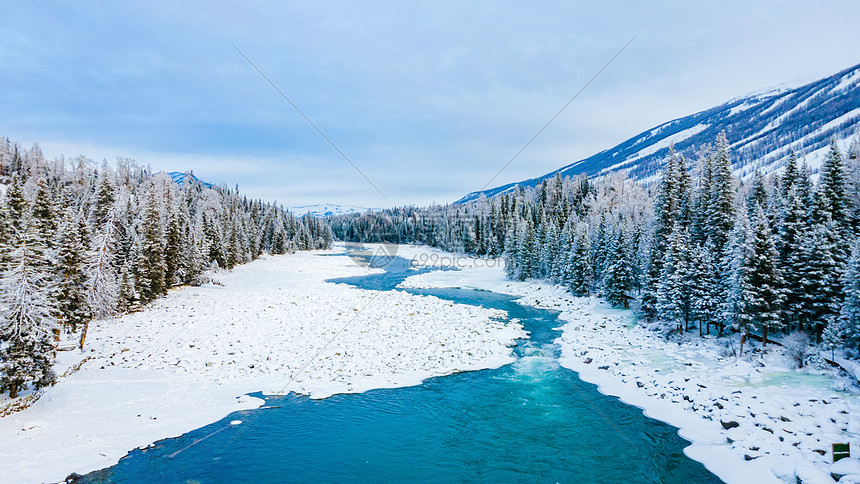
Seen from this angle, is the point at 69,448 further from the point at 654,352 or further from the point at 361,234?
the point at 361,234

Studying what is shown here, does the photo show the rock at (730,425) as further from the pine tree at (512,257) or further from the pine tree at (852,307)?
the pine tree at (512,257)

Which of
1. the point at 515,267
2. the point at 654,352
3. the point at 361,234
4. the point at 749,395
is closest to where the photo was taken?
the point at 749,395

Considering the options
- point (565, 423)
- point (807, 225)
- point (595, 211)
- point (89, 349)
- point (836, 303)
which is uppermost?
point (595, 211)

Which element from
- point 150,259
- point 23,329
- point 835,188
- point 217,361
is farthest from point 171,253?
point 835,188

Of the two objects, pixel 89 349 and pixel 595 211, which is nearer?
pixel 89 349

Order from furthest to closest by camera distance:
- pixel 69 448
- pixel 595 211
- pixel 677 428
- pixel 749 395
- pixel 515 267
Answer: pixel 595 211 → pixel 515 267 → pixel 749 395 → pixel 677 428 → pixel 69 448

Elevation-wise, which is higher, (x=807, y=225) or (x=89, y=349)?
(x=807, y=225)

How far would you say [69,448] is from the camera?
12117 mm

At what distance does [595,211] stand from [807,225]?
67981 mm

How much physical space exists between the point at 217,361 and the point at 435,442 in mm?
13823

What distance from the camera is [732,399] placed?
16156 millimetres

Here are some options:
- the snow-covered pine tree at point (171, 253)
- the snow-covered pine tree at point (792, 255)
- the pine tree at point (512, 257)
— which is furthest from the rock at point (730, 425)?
the pine tree at point (512, 257)

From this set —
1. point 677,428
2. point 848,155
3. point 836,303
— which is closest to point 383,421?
point 677,428

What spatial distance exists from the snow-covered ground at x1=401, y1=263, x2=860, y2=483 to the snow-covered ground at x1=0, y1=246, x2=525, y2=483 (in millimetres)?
6841
